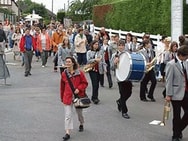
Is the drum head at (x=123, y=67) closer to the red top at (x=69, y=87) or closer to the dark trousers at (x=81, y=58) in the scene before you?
the red top at (x=69, y=87)

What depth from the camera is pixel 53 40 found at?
21516 mm

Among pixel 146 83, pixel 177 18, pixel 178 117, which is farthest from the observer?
pixel 177 18

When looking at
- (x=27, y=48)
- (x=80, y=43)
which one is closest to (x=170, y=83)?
(x=27, y=48)

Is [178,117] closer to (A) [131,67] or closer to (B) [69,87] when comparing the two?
(B) [69,87]

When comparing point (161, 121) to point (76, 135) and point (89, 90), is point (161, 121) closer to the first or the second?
point (76, 135)

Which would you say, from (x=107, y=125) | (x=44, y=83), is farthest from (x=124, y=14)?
(x=107, y=125)

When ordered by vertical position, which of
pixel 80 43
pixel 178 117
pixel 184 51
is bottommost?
pixel 178 117

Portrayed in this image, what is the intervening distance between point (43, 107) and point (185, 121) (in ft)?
14.0

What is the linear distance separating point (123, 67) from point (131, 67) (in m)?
0.31

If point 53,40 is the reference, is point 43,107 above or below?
below

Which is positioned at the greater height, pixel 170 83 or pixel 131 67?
pixel 131 67

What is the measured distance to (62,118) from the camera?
978cm

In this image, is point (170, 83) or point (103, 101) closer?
point (170, 83)

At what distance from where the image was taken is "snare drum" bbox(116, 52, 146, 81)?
387 inches
